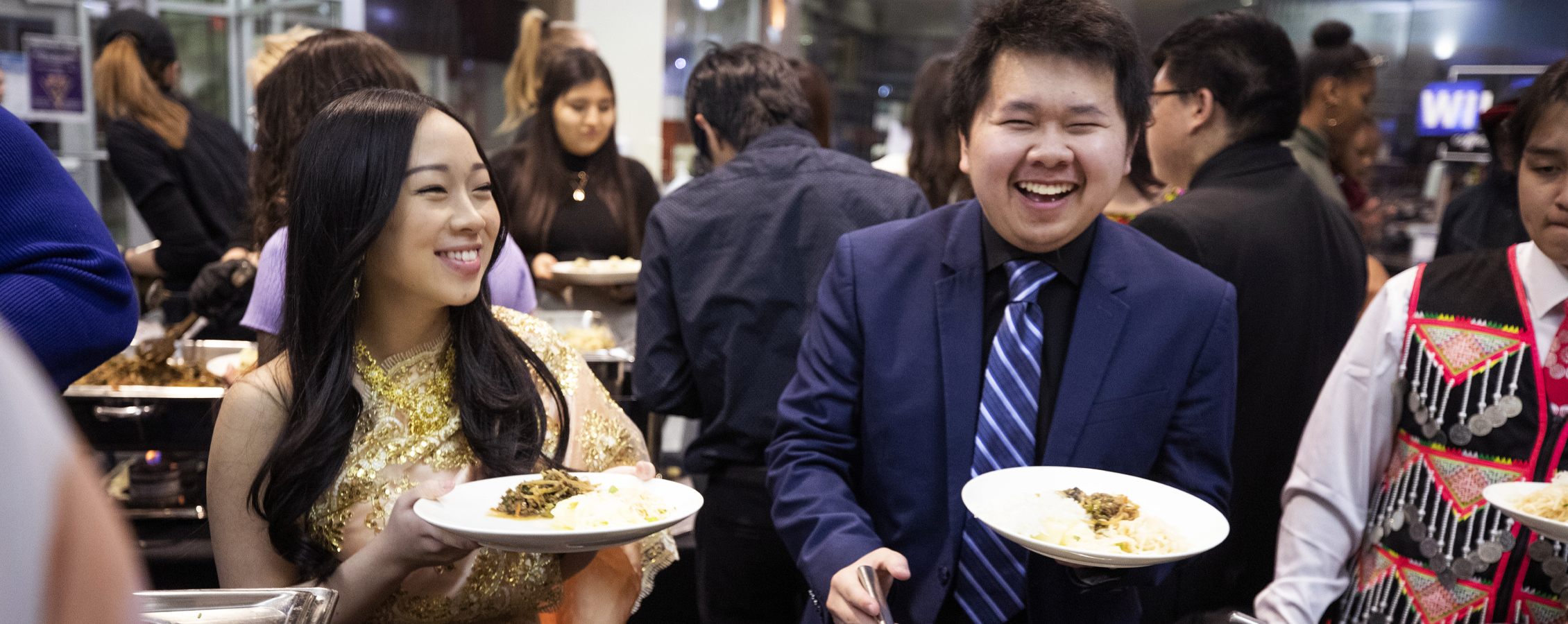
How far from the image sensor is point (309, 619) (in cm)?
105

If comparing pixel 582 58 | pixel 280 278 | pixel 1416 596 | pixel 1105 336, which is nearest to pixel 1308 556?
pixel 1416 596

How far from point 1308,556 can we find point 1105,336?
2.10 feet

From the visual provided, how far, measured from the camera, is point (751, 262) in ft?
7.87

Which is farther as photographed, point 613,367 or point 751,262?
point 613,367

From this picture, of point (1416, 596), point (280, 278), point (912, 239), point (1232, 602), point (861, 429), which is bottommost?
point (1232, 602)

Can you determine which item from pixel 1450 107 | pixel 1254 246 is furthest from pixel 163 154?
pixel 1450 107

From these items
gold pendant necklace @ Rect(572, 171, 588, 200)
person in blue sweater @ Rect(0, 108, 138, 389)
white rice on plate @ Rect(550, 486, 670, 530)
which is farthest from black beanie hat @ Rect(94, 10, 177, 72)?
white rice on plate @ Rect(550, 486, 670, 530)

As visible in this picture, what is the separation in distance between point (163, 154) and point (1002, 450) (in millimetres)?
3519

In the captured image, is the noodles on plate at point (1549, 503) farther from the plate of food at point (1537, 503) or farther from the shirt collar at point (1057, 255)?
the shirt collar at point (1057, 255)

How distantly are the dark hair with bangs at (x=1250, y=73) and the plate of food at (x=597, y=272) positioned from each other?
175 cm

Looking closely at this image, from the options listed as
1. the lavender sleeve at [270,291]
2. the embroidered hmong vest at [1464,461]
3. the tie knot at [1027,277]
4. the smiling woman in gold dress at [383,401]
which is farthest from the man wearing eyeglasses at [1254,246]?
the lavender sleeve at [270,291]

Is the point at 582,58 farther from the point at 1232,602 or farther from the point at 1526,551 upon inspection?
the point at 1526,551

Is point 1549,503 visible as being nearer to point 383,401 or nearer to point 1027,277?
point 1027,277

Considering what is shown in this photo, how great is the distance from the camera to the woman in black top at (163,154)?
3564mm
